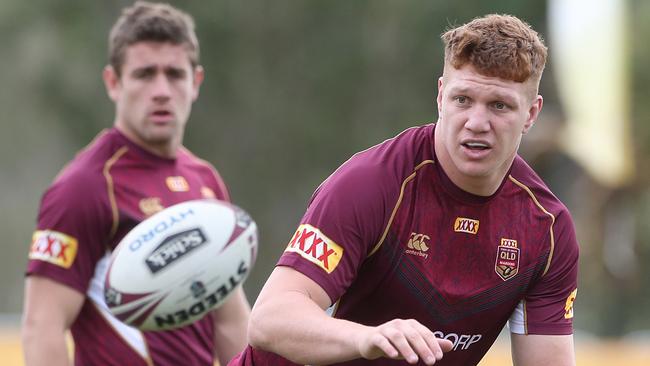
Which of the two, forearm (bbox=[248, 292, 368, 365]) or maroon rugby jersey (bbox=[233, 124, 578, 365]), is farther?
maroon rugby jersey (bbox=[233, 124, 578, 365])

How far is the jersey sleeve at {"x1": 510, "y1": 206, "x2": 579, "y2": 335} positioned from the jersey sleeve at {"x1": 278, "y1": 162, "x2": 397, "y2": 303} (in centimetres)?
80

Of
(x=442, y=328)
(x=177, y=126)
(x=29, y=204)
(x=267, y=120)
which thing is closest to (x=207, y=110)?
(x=267, y=120)

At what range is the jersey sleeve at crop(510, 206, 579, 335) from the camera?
4.79 meters

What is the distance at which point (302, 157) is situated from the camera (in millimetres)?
25953

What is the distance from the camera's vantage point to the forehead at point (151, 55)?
6.53 meters

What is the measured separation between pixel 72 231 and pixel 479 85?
237 centimetres

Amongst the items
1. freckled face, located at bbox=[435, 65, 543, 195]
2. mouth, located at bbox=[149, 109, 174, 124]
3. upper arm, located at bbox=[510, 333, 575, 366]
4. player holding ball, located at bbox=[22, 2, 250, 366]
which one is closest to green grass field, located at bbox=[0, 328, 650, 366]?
player holding ball, located at bbox=[22, 2, 250, 366]

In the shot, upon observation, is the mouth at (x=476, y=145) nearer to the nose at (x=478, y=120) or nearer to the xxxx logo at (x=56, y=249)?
the nose at (x=478, y=120)

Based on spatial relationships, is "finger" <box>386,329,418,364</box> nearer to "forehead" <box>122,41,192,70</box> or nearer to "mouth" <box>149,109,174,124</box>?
"mouth" <box>149,109,174,124</box>

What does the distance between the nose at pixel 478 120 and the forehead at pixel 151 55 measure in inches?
102

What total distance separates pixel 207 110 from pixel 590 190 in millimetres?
8233

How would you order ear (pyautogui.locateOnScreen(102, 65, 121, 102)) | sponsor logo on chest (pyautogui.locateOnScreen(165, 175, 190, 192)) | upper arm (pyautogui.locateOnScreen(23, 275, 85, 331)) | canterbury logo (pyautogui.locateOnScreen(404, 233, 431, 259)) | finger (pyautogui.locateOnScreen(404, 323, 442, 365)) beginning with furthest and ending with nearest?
ear (pyautogui.locateOnScreen(102, 65, 121, 102))
sponsor logo on chest (pyautogui.locateOnScreen(165, 175, 190, 192))
upper arm (pyautogui.locateOnScreen(23, 275, 85, 331))
canterbury logo (pyautogui.locateOnScreen(404, 233, 431, 259))
finger (pyautogui.locateOnScreen(404, 323, 442, 365))

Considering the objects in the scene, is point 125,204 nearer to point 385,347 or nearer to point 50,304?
point 50,304

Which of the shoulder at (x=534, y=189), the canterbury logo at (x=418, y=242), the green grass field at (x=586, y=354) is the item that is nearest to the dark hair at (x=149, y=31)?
the shoulder at (x=534, y=189)
